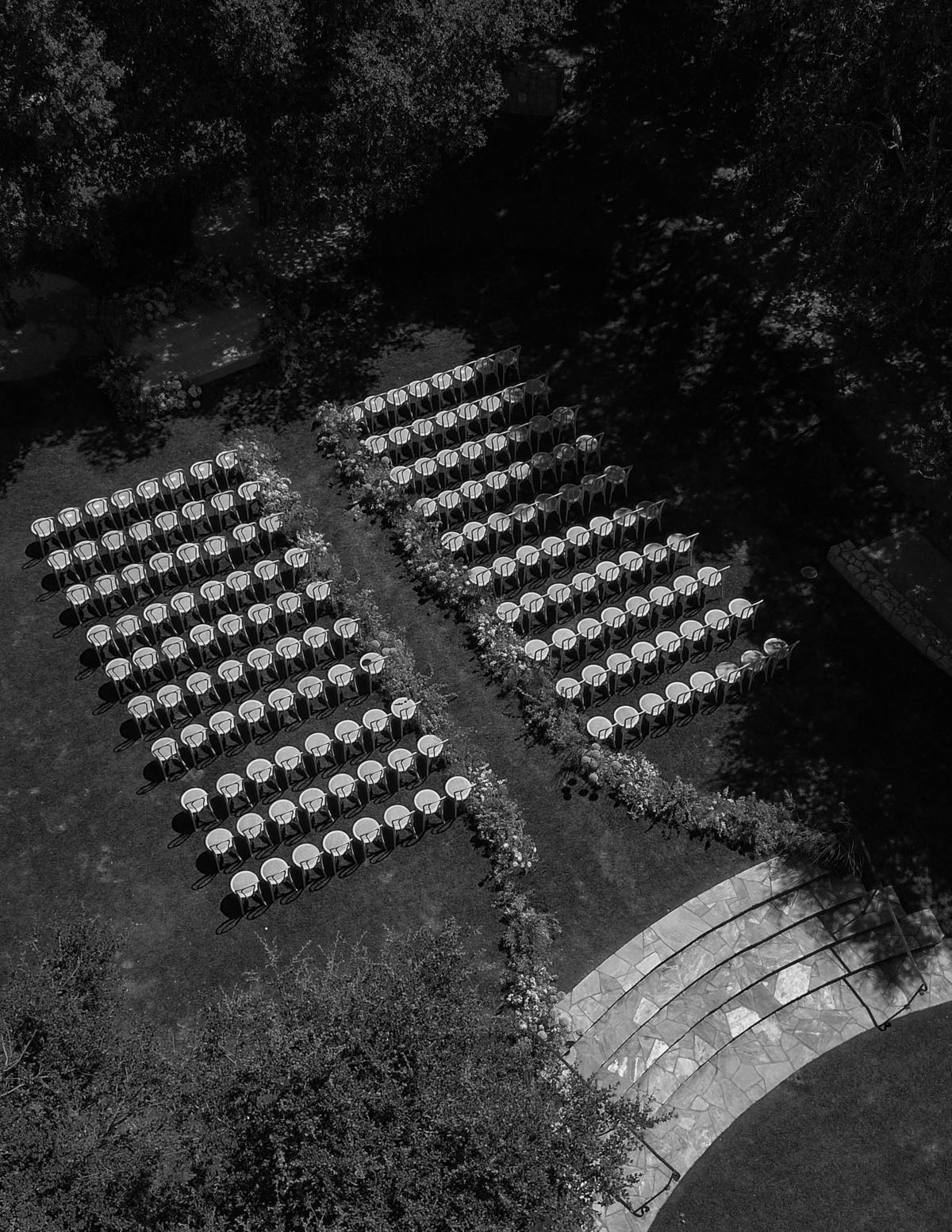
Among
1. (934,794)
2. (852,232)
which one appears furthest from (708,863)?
(852,232)

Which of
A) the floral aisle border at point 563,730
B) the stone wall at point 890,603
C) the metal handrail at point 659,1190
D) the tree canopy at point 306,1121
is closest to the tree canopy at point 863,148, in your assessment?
the stone wall at point 890,603

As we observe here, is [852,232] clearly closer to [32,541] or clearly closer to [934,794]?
[934,794]

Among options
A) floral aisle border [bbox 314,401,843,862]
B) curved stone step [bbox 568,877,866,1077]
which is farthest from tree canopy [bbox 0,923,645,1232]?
floral aisle border [bbox 314,401,843,862]

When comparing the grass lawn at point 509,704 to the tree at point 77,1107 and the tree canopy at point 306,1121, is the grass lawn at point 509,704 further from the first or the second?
the tree canopy at point 306,1121

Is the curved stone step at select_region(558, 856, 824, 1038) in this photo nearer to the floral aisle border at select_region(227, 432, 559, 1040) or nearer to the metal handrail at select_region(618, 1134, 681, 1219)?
the floral aisle border at select_region(227, 432, 559, 1040)

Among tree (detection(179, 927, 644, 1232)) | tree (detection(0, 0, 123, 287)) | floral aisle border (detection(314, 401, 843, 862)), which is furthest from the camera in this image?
tree (detection(0, 0, 123, 287))

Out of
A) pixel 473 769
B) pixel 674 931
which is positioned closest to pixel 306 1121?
pixel 674 931

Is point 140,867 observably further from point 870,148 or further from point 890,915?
point 870,148
